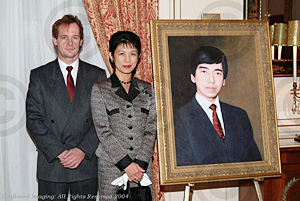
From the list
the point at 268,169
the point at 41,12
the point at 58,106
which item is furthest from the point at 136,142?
the point at 41,12

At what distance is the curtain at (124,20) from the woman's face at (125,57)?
46 cm

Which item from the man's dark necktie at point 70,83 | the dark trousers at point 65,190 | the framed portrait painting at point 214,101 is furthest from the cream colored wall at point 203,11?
the man's dark necktie at point 70,83

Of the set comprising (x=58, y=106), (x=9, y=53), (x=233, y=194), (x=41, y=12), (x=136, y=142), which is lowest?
(x=233, y=194)

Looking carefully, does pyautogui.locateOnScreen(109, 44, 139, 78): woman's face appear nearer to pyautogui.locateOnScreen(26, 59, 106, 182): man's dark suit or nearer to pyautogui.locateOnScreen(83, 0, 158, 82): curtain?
pyautogui.locateOnScreen(26, 59, 106, 182): man's dark suit

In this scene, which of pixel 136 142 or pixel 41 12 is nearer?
pixel 136 142

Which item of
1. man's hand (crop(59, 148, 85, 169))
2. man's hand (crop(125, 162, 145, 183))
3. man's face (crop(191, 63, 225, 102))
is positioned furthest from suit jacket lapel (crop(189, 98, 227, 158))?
man's hand (crop(59, 148, 85, 169))

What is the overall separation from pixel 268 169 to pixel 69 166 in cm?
144

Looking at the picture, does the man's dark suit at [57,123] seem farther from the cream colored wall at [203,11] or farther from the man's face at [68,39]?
the cream colored wall at [203,11]

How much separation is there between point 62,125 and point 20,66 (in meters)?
0.78

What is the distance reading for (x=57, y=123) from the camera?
2.57 meters

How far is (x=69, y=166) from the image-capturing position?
254 centimetres

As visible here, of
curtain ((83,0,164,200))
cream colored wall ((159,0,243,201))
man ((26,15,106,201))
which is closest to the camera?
man ((26,15,106,201))

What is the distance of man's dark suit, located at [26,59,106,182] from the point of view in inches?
99.1

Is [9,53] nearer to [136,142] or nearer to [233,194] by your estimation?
[136,142]
